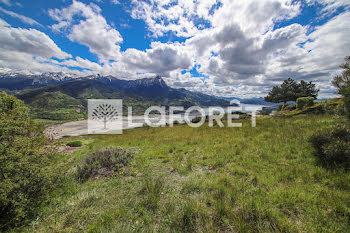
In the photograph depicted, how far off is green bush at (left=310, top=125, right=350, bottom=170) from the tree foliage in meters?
36.2

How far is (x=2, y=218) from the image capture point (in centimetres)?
295

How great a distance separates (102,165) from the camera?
6223mm

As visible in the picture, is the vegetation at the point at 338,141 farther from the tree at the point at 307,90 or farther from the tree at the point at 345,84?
the tree at the point at 307,90

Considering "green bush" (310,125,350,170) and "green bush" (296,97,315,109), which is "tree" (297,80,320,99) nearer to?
"green bush" (296,97,315,109)

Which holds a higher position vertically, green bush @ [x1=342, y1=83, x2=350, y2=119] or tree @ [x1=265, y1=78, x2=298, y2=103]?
tree @ [x1=265, y1=78, x2=298, y2=103]

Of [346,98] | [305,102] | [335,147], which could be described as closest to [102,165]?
[335,147]

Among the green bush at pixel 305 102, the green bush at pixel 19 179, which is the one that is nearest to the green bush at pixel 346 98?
the green bush at pixel 19 179

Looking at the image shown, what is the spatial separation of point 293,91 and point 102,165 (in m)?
44.5

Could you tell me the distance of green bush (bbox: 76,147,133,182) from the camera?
5621 mm

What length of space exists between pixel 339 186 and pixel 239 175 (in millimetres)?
2499

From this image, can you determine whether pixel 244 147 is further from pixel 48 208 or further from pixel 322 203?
pixel 48 208

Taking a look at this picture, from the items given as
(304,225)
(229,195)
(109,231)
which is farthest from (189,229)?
(304,225)

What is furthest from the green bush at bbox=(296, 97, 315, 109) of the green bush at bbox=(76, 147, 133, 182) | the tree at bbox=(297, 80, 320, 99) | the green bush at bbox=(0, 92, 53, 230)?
the green bush at bbox=(0, 92, 53, 230)

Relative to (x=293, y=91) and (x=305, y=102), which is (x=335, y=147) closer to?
(x=305, y=102)
